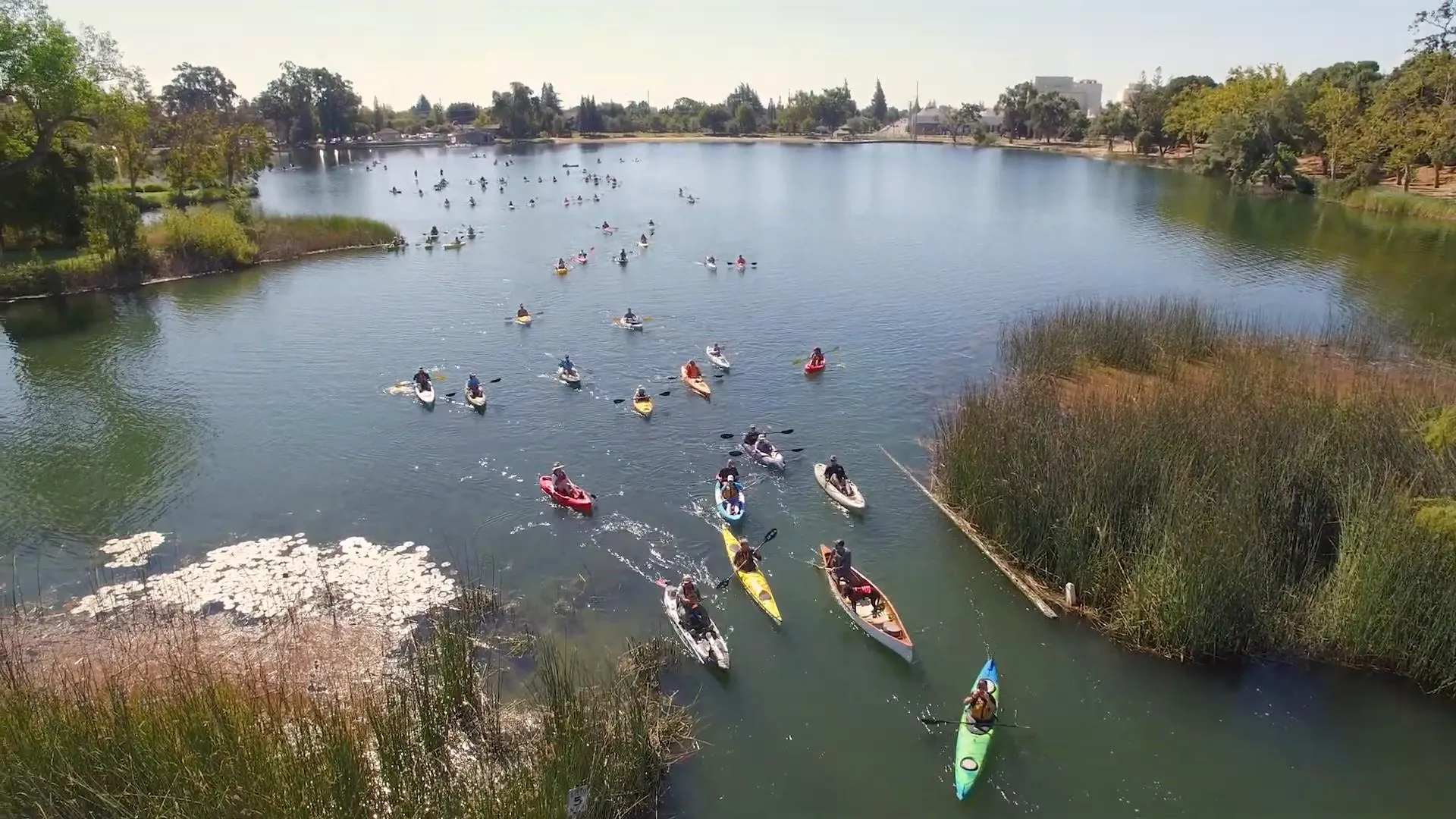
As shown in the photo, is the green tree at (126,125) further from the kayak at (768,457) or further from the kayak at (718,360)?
the kayak at (768,457)

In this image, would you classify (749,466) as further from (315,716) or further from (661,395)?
(315,716)

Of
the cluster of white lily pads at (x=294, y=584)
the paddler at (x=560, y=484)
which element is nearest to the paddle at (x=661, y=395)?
the paddler at (x=560, y=484)

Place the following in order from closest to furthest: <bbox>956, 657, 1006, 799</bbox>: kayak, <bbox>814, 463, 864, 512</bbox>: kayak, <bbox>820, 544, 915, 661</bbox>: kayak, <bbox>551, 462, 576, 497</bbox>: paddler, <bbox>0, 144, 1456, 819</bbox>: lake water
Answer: <bbox>956, 657, 1006, 799</bbox>: kayak
<bbox>0, 144, 1456, 819</bbox>: lake water
<bbox>820, 544, 915, 661</bbox>: kayak
<bbox>814, 463, 864, 512</bbox>: kayak
<bbox>551, 462, 576, 497</bbox>: paddler

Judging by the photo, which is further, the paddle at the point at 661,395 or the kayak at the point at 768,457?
the paddle at the point at 661,395

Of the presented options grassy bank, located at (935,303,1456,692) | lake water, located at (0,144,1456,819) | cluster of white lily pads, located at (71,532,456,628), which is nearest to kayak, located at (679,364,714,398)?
lake water, located at (0,144,1456,819)

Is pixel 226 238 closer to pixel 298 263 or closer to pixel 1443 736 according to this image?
pixel 298 263

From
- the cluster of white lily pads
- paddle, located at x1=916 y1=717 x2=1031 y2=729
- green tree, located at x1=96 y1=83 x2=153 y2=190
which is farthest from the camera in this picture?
green tree, located at x1=96 y1=83 x2=153 y2=190

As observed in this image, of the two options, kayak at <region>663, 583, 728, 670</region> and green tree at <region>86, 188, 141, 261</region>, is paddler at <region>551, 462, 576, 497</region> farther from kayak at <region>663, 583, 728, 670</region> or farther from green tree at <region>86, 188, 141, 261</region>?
green tree at <region>86, 188, 141, 261</region>
